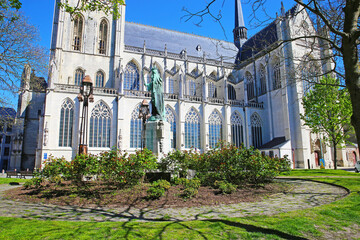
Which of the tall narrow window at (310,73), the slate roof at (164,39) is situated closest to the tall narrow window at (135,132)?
the slate roof at (164,39)

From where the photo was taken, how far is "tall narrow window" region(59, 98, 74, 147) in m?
23.3

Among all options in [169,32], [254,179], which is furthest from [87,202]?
[169,32]

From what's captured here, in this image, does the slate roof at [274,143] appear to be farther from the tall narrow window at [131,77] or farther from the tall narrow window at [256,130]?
the tall narrow window at [131,77]

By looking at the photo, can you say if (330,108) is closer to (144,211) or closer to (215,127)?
(215,127)

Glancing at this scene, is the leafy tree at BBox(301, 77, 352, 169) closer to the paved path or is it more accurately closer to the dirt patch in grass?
the dirt patch in grass

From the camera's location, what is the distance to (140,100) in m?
26.2

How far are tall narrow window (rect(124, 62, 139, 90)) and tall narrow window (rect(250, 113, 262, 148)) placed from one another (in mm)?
17883

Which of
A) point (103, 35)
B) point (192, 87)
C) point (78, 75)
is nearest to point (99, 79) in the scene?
point (78, 75)

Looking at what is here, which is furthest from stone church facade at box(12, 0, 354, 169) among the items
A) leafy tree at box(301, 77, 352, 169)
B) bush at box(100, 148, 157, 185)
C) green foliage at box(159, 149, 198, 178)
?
bush at box(100, 148, 157, 185)

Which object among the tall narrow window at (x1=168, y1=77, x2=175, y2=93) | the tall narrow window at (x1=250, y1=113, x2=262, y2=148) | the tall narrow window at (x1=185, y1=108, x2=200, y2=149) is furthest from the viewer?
the tall narrow window at (x1=168, y1=77, x2=175, y2=93)

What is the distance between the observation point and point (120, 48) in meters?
30.2

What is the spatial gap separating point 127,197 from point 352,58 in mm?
6828

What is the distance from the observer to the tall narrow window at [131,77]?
31062mm

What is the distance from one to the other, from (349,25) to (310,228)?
388 centimetres
